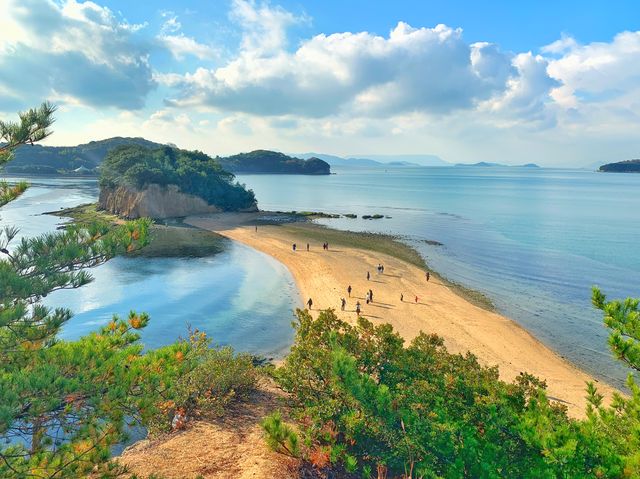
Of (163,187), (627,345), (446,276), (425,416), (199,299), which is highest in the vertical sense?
(163,187)

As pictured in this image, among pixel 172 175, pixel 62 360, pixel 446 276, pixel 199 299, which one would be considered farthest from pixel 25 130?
pixel 172 175

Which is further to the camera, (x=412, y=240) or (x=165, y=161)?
(x=165, y=161)

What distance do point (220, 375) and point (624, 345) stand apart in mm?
14846

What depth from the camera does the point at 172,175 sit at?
8094cm

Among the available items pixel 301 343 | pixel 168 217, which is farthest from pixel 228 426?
pixel 168 217

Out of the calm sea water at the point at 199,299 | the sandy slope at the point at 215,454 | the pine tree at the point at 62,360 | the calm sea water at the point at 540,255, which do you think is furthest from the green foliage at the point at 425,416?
the calm sea water at the point at 540,255

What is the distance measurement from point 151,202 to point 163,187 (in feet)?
14.2

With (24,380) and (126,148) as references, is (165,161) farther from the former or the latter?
(24,380)

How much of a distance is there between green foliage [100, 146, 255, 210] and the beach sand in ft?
105

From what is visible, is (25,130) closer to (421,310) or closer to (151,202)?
(421,310)

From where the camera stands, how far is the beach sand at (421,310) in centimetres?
2417

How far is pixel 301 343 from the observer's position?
45.4 ft

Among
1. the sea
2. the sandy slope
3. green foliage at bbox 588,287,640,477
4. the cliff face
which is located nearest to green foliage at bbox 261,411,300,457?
the sandy slope

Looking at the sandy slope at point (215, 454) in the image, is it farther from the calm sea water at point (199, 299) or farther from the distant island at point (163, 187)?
the distant island at point (163, 187)
